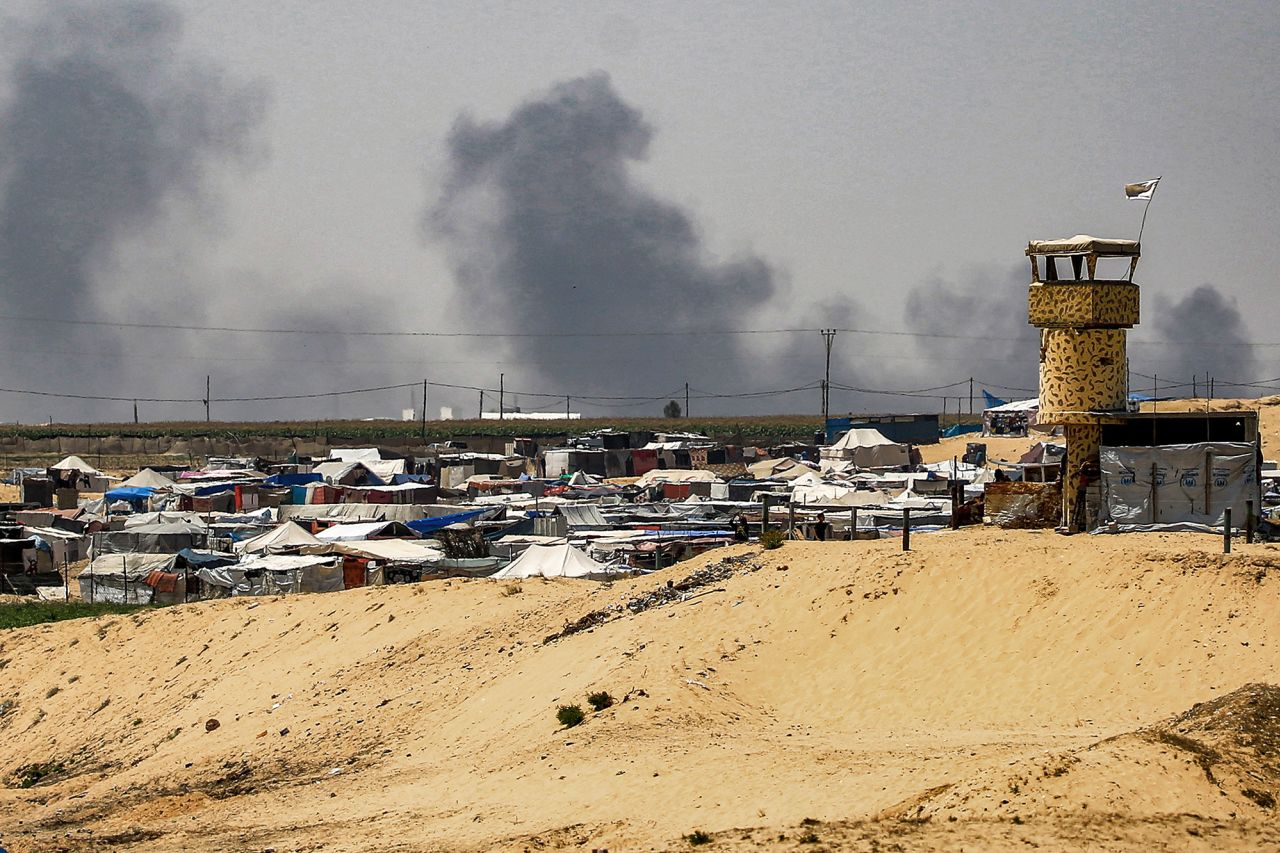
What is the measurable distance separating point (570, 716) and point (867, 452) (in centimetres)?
5761

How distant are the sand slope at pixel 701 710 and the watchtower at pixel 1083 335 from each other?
255 centimetres

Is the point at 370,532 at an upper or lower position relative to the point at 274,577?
upper

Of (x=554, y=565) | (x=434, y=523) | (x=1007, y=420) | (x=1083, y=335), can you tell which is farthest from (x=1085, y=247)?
(x=1007, y=420)

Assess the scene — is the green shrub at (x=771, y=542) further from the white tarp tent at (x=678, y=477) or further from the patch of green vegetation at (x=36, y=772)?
the white tarp tent at (x=678, y=477)

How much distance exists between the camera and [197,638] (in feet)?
87.1

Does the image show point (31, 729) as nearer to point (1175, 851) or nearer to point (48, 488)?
point (1175, 851)

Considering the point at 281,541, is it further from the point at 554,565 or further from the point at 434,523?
the point at 554,565

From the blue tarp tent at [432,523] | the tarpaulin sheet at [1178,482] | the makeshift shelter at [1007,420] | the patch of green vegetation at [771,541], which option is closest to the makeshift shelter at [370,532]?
the blue tarp tent at [432,523]

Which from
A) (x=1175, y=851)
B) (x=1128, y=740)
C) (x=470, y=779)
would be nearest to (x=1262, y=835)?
(x=1175, y=851)

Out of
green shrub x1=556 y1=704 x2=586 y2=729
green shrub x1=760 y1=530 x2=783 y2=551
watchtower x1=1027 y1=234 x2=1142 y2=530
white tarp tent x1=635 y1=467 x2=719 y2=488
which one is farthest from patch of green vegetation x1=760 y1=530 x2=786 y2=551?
white tarp tent x1=635 y1=467 x2=719 y2=488

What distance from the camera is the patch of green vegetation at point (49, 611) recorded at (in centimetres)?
3159

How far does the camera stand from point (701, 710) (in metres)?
16.8

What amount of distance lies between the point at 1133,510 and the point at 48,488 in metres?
47.7

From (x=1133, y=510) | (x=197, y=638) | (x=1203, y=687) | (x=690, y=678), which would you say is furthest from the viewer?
(x=197, y=638)
